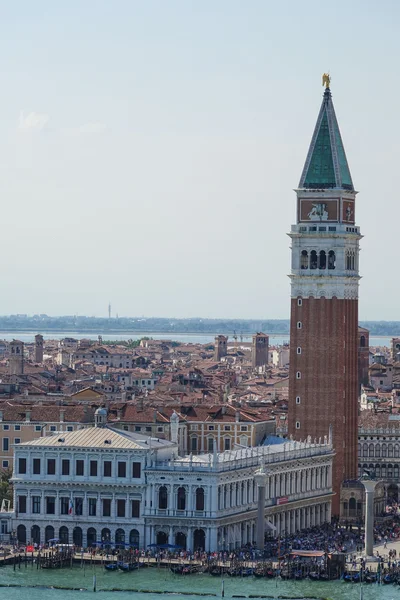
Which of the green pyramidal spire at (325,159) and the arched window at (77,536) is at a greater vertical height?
the green pyramidal spire at (325,159)

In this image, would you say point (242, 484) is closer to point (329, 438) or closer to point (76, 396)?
point (329, 438)

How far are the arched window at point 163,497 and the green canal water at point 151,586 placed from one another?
3.42 m

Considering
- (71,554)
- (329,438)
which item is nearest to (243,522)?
(71,554)

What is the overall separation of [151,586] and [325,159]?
24.0 m

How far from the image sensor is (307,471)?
78812mm

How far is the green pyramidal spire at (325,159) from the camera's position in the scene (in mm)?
83562

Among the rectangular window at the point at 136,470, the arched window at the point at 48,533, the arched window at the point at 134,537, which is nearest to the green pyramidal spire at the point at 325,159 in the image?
the rectangular window at the point at 136,470

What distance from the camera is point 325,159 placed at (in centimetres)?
8362

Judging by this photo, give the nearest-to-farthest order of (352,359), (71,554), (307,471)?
(71,554), (307,471), (352,359)

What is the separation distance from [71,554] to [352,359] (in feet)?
63.4

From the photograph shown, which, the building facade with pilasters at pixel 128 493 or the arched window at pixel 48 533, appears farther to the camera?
the arched window at pixel 48 533

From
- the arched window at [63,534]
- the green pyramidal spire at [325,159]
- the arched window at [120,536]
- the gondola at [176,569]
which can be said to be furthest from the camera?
the green pyramidal spire at [325,159]

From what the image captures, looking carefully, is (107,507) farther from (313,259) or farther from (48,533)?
(313,259)

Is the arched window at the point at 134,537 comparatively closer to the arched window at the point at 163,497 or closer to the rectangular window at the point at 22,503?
the arched window at the point at 163,497
